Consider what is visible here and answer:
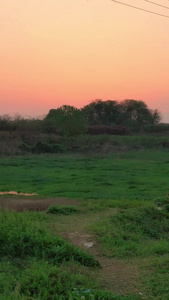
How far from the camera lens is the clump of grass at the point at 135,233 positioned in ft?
21.3

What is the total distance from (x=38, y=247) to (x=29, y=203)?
5.29 metres

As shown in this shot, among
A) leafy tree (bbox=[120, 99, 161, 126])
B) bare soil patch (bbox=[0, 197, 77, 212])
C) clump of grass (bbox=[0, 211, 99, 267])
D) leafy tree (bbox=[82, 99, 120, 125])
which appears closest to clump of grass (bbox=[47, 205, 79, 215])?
bare soil patch (bbox=[0, 197, 77, 212])

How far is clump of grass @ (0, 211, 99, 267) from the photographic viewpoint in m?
5.47

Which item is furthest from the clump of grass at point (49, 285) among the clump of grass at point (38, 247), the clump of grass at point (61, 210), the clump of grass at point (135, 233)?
the clump of grass at point (61, 210)

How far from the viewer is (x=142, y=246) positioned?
6.80 metres

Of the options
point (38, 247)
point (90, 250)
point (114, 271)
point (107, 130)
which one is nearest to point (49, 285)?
point (38, 247)

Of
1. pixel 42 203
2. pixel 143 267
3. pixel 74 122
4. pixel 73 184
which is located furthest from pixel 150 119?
pixel 143 267

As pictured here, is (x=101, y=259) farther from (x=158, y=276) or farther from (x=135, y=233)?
(x=135, y=233)

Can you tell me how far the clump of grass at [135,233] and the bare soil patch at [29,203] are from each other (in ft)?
8.91

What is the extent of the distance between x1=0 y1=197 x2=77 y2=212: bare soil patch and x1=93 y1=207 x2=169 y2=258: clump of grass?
2715mm

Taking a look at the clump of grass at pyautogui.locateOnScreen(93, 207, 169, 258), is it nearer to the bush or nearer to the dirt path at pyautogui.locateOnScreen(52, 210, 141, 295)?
the dirt path at pyautogui.locateOnScreen(52, 210, 141, 295)

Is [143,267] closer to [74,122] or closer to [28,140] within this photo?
[28,140]

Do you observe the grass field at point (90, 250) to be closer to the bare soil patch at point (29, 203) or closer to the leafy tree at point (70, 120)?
the bare soil patch at point (29, 203)

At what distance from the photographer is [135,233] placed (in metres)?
7.71
